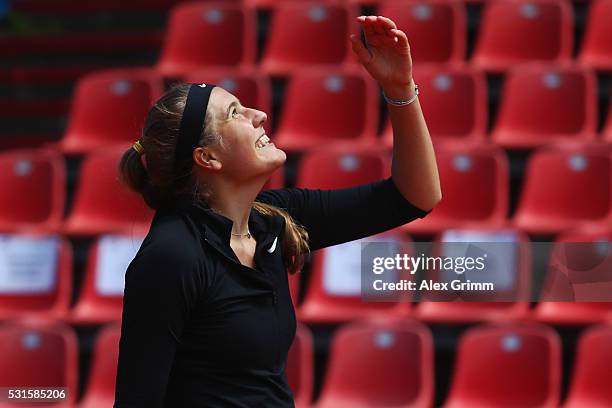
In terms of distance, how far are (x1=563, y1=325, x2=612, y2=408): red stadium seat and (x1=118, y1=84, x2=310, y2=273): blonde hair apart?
55.5 inches

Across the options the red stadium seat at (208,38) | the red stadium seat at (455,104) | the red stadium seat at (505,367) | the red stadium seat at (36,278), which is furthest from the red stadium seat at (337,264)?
the red stadium seat at (208,38)

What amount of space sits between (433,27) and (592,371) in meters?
1.57

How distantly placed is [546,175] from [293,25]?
3.84 feet

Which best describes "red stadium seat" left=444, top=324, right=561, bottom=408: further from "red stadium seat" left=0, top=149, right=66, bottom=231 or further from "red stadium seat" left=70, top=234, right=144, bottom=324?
"red stadium seat" left=0, top=149, right=66, bottom=231

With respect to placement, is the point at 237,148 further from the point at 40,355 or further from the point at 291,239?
the point at 40,355

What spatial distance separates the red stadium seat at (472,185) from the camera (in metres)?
3.12

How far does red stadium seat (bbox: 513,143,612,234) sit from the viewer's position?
10.1 feet

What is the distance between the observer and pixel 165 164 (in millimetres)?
1279

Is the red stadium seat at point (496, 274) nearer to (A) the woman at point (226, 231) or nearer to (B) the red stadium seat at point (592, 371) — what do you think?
(A) the woman at point (226, 231)

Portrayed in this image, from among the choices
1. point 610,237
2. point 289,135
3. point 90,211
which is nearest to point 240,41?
point 289,135

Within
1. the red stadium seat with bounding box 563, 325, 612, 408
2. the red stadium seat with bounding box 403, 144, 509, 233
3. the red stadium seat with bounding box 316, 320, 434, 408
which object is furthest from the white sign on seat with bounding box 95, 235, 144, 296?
the red stadium seat with bounding box 563, 325, 612, 408

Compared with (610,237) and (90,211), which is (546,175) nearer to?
(610,237)

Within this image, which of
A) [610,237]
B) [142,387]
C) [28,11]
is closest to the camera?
[142,387]

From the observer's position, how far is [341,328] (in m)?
2.80
